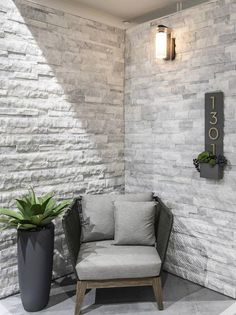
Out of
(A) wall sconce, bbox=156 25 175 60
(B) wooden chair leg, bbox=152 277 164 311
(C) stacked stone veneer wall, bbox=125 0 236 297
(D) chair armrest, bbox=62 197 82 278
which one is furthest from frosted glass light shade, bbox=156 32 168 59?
(B) wooden chair leg, bbox=152 277 164 311

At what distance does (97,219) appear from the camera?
2.85m

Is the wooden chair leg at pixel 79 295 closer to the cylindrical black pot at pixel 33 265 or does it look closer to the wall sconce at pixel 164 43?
the cylindrical black pot at pixel 33 265

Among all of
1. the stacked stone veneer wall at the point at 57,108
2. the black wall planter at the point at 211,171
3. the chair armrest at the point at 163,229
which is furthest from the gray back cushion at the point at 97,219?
the black wall planter at the point at 211,171

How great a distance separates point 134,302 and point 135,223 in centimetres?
61

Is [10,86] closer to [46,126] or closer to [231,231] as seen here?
[46,126]

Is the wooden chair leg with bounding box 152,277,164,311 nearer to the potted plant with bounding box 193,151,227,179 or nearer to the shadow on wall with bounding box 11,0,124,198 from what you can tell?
the potted plant with bounding box 193,151,227,179

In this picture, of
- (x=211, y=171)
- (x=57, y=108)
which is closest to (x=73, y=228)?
(x=57, y=108)

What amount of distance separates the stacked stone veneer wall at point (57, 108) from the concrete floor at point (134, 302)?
0.25m

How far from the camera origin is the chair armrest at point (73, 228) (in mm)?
2406

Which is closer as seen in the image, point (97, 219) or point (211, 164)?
point (211, 164)

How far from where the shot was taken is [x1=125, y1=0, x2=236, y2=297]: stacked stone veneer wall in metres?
2.61

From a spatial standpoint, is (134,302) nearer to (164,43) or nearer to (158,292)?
(158,292)

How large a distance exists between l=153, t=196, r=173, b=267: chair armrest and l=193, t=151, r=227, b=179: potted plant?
0.45m

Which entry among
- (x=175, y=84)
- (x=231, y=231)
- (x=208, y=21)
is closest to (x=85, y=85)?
(x=175, y=84)
